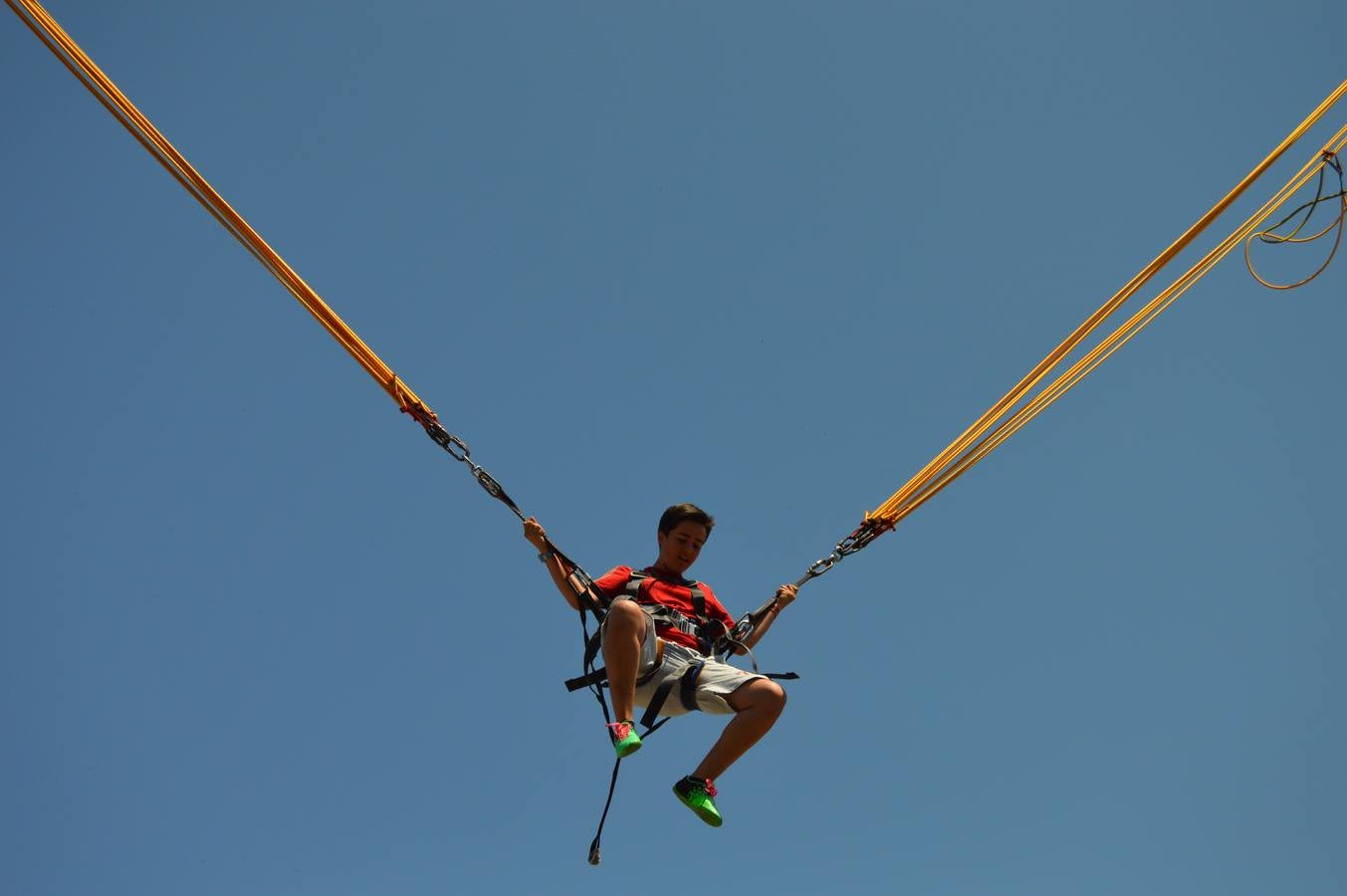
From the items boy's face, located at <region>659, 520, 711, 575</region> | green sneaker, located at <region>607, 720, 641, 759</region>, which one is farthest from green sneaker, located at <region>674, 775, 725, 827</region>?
boy's face, located at <region>659, 520, 711, 575</region>

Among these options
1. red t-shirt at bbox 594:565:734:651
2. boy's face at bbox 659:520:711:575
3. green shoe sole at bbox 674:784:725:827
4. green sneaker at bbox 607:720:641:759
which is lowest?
green shoe sole at bbox 674:784:725:827

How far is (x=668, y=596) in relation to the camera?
7.46 m

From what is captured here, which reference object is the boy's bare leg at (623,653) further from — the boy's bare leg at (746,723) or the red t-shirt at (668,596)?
the red t-shirt at (668,596)

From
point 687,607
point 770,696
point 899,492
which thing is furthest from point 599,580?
point 899,492

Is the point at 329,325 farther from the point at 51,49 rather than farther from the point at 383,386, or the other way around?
the point at 51,49

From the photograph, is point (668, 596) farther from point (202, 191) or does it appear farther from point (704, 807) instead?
point (202, 191)

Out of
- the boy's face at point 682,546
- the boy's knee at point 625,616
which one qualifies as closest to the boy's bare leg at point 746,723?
the boy's knee at point 625,616

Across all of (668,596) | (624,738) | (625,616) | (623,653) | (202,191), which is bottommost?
(624,738)

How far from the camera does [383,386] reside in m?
7.55

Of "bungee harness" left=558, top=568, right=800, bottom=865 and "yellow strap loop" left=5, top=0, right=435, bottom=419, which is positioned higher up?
"yellow strap loop" left=5, top=0, right=435, bottom=419

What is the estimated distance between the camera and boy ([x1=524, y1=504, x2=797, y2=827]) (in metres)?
6.82

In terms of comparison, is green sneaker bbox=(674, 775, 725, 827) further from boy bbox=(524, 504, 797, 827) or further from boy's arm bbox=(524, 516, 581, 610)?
boy's arm bbox=(524, 516, 581, 610)

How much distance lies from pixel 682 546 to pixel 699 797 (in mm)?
1374

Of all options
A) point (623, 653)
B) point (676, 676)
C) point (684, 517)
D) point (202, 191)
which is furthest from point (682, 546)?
point (202, 191)
